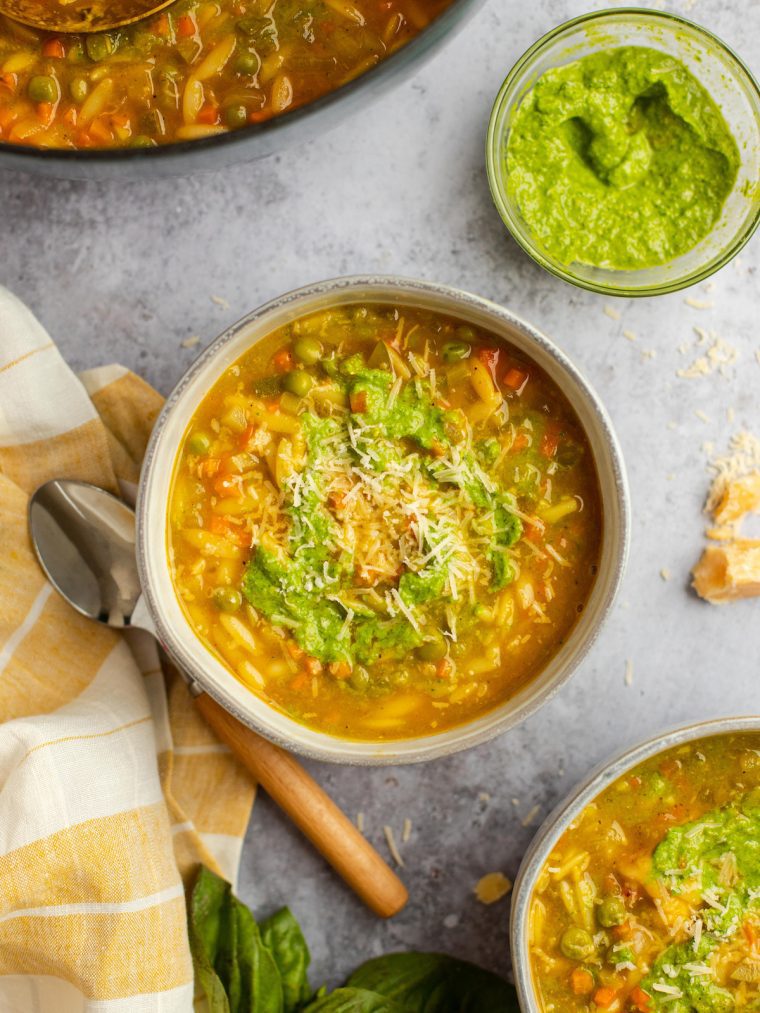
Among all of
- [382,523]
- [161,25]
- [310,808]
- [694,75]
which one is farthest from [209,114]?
[310,808]

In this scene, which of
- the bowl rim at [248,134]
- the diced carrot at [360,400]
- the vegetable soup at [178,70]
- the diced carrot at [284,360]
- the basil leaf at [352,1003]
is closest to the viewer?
the bowl rim at [248,134]

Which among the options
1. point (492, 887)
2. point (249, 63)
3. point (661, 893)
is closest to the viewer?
point (249, 63)

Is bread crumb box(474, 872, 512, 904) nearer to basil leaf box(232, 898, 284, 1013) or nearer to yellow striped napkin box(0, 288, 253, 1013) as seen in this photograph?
basil leaf box(232, 898, 284, 1013)

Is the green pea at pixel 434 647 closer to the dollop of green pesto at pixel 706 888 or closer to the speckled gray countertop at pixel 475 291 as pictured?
the speckled gray countertop at pixel 475 291

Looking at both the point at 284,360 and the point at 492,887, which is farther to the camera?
the point at 492,887

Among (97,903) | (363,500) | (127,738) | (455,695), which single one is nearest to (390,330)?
(363,500)

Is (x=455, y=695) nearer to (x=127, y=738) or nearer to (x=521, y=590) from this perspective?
(x=521, y=590)

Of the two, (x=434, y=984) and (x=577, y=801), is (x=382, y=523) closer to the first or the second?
(x=577, y=801)

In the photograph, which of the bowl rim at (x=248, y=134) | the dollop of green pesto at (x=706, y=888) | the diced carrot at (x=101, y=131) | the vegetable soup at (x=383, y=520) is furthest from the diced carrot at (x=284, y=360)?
the dollop of green pesto at (x=706, y=888)
